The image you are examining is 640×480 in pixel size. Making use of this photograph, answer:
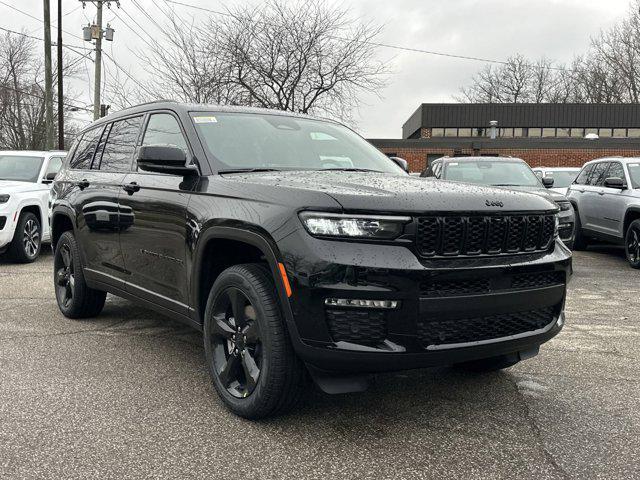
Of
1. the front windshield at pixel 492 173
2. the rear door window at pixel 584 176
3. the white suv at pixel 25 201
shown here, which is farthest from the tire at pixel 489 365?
the rear door window at pixel 584 176

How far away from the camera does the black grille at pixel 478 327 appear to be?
281 centimetres

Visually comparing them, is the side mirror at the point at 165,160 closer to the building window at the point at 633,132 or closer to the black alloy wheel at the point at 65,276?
the black alloy wheel at the point at 65,276

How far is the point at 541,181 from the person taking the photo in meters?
9.63

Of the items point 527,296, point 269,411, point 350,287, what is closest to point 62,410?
point 269,411

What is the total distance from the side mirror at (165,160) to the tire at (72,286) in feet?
6.45

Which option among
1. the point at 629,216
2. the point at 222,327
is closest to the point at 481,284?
the point at 222,327

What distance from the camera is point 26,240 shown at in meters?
9.42

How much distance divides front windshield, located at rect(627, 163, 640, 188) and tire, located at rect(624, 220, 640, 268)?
0.65 m

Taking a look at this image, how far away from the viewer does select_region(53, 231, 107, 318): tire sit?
5285mm

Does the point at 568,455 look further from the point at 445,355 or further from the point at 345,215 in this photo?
the point at 345,215

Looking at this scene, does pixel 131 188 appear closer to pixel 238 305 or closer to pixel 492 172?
pixel 238 305

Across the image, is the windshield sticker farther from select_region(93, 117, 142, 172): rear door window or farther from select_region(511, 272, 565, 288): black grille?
select_region(511, 272, 565, 288): black grille

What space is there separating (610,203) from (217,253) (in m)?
8.26

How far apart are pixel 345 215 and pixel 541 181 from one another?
767 cm
